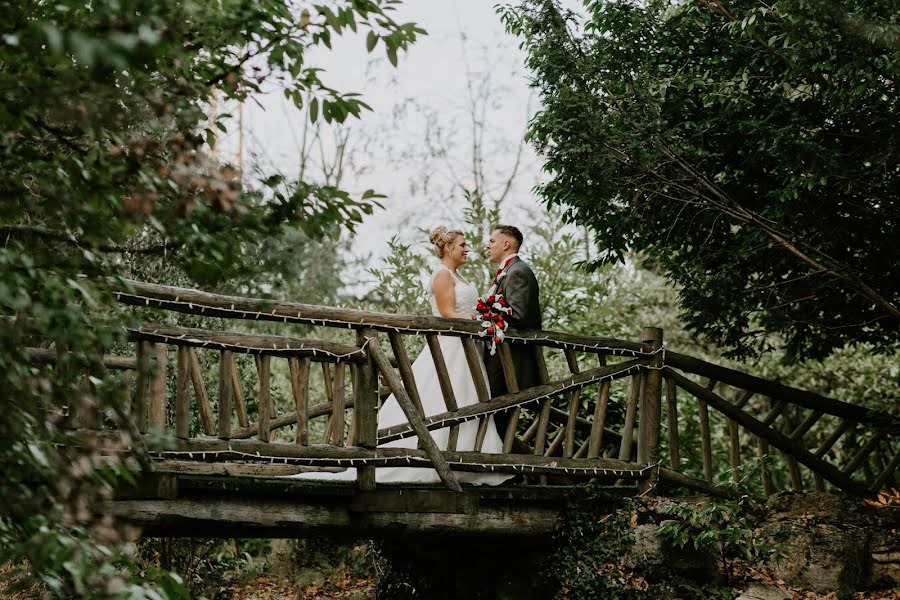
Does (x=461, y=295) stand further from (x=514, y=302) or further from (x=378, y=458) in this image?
(x=378, y=458)

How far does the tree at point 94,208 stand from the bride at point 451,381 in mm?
3840

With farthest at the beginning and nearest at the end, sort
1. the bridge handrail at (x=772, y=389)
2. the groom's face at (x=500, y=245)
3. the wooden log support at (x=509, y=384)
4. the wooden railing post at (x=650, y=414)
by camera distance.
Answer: the bridge handrail at (x=772, y=389) → the groom's face at (x=500, y=245) → the wooden railing post at (x=650, y=414) → the wooden log support at (x=509, y=384)

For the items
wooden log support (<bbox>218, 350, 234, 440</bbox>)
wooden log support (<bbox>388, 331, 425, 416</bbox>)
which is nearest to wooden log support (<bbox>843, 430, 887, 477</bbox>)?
wooden log support (<bbox>388, 331, 425, 416</bbox>)

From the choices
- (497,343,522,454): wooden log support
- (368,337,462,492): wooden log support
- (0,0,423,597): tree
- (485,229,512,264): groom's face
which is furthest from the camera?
(485,229,512,264): groom's face

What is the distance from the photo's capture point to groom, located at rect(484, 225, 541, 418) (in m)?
7.43

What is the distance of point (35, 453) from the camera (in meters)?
2.95

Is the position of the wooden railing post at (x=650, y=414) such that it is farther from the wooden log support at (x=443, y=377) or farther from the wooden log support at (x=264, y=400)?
the wooden log support at (x=264, y=400)

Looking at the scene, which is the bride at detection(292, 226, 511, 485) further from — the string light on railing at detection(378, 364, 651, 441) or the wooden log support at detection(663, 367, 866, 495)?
the wooden log support at detection(663, 367, 866, 495)

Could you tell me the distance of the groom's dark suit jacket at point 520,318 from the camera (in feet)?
24.3

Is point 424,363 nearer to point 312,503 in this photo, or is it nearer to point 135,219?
point 312,503

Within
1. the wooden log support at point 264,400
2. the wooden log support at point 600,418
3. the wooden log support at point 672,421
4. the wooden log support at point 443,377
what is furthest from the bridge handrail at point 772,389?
the wooden log support at point 264,400

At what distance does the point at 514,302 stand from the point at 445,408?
1.02 meters

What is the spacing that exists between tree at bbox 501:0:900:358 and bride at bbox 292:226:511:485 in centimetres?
120

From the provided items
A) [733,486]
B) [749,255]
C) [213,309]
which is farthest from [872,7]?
[213,309]
